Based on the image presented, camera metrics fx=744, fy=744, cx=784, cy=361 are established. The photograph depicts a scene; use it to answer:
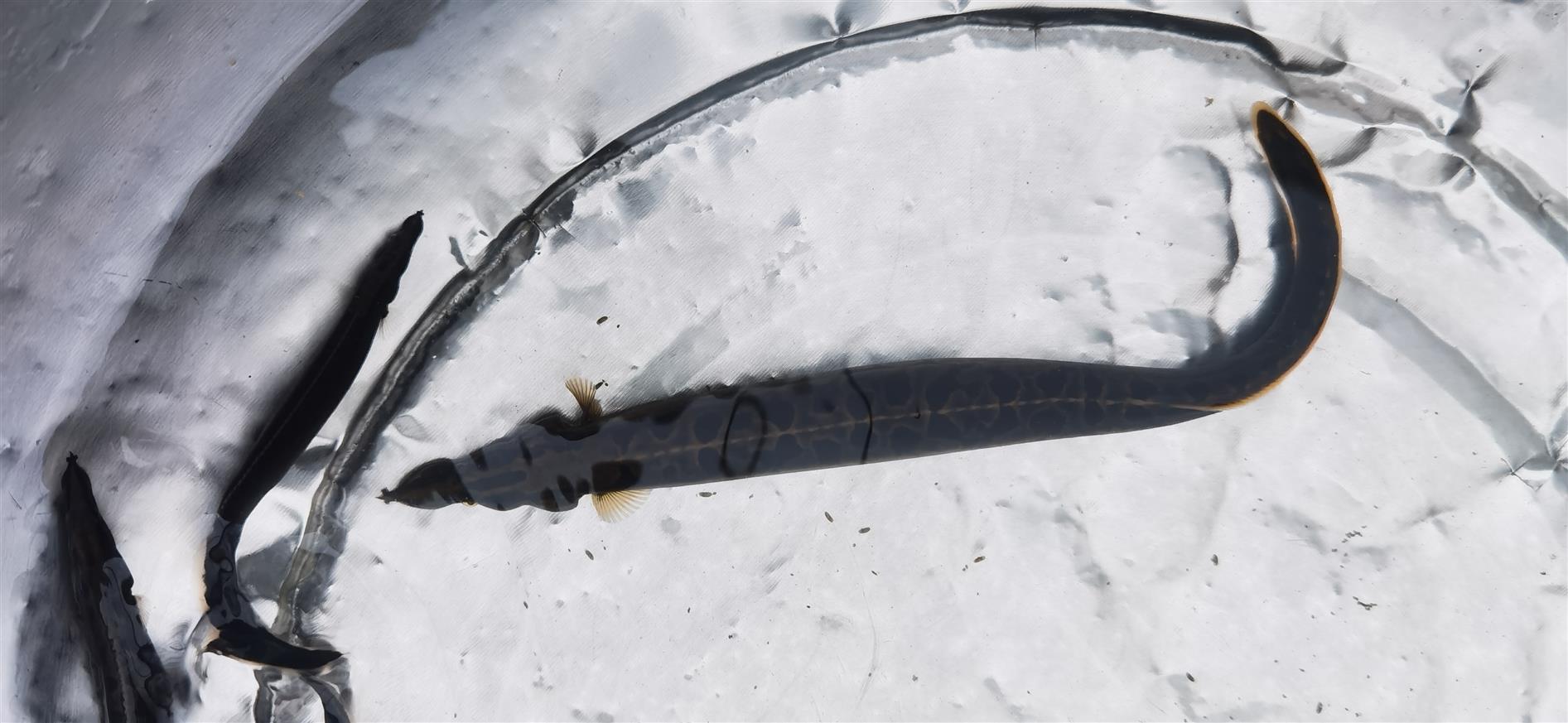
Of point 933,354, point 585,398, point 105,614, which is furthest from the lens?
point 933,354

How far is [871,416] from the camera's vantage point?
7.15 feet

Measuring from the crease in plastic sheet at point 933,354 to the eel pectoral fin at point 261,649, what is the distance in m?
0.06

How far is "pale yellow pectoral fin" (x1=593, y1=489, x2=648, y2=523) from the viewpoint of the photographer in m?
2.25

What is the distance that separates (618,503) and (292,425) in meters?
1.00

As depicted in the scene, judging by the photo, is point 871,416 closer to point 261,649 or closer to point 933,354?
point 933,354

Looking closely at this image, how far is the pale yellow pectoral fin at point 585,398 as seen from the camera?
7.34ft

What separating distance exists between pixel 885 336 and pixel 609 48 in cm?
121

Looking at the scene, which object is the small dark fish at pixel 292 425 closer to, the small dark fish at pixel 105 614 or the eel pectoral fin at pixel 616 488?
the small dark fish at pixel 105 614

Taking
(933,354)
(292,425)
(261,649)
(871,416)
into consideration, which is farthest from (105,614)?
(933,354)

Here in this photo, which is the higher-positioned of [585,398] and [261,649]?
[585,398]

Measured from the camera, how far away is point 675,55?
224 cm

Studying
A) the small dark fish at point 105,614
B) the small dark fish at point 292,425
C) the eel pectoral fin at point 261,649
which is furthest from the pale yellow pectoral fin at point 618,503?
the small dark fish at point 105,614

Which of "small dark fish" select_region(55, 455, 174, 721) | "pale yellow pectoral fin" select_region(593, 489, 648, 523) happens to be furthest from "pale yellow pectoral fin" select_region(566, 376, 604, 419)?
"small dark fish" select_region(55, 455, 174, 721)

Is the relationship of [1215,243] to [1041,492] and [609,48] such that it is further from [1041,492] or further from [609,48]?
[609,48]
